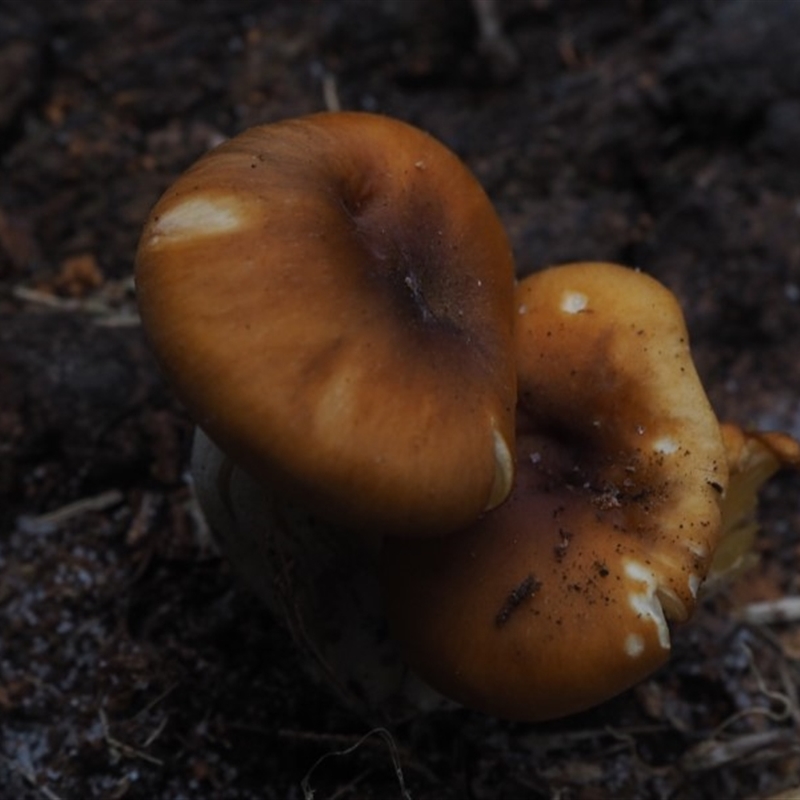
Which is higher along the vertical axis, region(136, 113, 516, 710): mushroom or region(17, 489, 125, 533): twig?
region(136, 113, 516, 710): mushroom

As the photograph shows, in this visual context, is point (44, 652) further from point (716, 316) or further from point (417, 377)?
point (716, 316)

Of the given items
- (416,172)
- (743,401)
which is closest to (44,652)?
(416,172)

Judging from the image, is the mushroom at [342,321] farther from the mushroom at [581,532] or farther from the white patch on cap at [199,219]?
the mushroom at [581,532]

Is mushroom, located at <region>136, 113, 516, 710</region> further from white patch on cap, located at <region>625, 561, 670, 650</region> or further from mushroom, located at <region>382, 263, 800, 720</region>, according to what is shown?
white patch on cap, located at <region>625, 561, 670, 650</region>

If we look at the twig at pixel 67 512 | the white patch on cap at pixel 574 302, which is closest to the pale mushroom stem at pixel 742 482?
the white patch on cap at pixel 574 302

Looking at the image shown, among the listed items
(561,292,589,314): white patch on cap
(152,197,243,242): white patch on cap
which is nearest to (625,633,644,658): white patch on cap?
(561,292,589,314): white patch on cap
